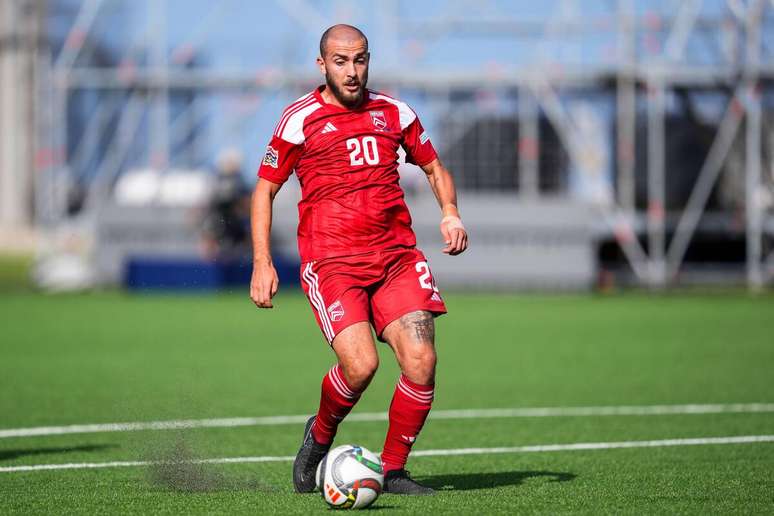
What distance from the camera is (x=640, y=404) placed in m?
10.5

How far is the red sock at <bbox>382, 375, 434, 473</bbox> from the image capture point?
21.3 feet

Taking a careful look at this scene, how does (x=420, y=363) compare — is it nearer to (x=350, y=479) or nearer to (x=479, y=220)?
(x=350, y=479)

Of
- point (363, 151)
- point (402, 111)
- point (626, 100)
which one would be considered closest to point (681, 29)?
point (626, 100)

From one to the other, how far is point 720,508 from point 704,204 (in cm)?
2212

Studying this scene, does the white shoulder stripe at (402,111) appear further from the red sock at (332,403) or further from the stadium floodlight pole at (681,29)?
the stadium floodlight pole at (681,29)

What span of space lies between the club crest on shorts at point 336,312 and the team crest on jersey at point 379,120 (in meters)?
0.90

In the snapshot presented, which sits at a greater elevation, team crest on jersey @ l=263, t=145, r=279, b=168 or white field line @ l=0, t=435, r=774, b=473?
team crest on jersey @ l=263, t=145, r=279, b=168

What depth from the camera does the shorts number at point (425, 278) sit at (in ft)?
21.6

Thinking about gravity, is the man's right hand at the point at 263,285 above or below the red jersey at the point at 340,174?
below

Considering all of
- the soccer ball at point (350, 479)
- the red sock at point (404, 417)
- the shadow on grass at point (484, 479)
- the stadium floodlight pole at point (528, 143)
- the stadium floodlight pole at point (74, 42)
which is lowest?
the shadow on grass at point (484, 479)

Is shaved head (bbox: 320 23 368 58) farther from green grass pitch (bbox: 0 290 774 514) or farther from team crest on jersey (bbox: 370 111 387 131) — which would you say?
green grass pitch (bbox: 0 290 774 514)

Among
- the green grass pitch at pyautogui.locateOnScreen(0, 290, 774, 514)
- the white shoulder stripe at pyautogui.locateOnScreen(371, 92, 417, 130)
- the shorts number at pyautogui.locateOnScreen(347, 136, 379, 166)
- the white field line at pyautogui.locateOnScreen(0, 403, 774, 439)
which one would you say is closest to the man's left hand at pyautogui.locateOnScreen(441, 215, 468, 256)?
the shorts number at pyautogui.locateOnScreen(347, 136, 379, 166)

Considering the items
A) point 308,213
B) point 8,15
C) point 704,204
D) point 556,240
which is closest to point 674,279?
point 704,204

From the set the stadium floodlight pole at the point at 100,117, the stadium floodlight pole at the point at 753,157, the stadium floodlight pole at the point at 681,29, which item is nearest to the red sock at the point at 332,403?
the stadium floodlight pole at the point at 753,157
